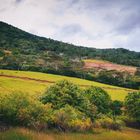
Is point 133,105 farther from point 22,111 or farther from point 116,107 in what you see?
point 22,111

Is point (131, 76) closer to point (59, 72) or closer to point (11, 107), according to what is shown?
point (59, 72)

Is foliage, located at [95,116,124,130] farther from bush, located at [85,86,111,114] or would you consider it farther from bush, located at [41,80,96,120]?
bush, located at [85,86,111,114]

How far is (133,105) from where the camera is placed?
4008 inches

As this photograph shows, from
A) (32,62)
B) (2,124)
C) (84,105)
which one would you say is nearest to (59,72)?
(32,62)

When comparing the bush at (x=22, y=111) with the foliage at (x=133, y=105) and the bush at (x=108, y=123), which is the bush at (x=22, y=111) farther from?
the foliage at (x=133, y=105)

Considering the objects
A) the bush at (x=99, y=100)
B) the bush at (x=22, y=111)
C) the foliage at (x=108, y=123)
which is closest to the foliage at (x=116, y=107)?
the bush at (x=99, y=100)

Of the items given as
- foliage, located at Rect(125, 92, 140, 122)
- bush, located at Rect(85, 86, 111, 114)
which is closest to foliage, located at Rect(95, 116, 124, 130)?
bush, located at Rect(85, 86, 111, 114)

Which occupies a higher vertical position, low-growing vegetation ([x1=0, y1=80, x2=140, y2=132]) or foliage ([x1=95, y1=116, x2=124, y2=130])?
low-growing vegetation ([x1=0, y1=80, x2=140, y2=132])

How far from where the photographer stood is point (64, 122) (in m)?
66.1

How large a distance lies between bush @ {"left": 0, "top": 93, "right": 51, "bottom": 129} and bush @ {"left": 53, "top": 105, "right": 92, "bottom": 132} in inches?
88.5

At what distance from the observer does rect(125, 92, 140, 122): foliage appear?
10000 centimetres

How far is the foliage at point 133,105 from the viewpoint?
328 ft

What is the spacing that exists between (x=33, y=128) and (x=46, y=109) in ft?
18.2

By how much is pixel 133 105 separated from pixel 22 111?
48301 mm
